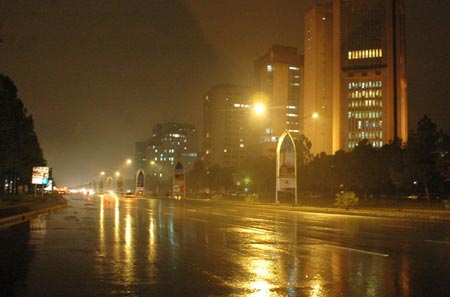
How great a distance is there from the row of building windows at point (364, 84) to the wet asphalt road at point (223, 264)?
6155 inches

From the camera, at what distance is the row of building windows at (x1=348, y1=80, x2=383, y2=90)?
542 feet

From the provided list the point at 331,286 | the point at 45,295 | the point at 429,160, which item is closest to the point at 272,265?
the point at 331,286

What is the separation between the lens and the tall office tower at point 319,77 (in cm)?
17700

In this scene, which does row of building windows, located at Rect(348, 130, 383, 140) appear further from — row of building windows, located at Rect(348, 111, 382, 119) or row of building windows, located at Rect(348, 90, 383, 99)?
row of building windows, located at Rect(348, 90, 383, 99)

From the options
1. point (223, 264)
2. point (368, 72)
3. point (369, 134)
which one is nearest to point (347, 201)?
point (223, 264)

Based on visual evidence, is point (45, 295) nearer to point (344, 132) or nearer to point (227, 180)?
point (227, 180)

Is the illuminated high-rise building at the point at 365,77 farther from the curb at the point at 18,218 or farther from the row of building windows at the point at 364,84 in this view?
the curb at the point at 18,218

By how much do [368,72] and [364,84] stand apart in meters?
4.44

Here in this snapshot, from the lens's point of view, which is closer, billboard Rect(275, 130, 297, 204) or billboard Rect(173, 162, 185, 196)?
billboard Rect(275, 130, 297, 204)

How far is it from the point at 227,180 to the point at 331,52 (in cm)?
9239

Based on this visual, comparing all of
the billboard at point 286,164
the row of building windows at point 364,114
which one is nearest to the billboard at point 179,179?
the billboard at point 286,164

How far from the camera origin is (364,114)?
552 feet

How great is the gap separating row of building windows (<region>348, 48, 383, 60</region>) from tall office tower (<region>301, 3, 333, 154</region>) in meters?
15.2

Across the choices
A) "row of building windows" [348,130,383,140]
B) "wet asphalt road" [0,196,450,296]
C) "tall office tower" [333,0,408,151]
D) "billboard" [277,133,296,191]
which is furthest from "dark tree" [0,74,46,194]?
"row of building windows" [348,130,383,140]
